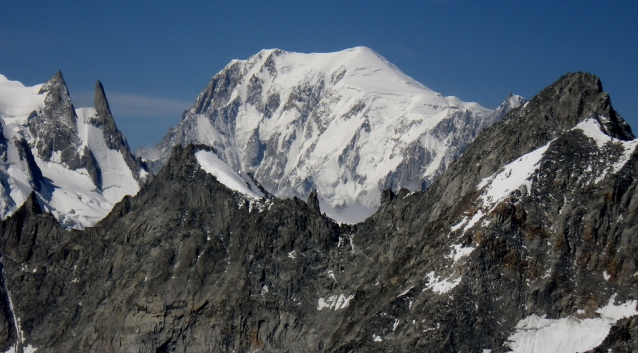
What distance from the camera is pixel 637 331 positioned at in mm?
198625

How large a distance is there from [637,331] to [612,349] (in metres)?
3.91

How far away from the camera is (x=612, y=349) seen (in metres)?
199
